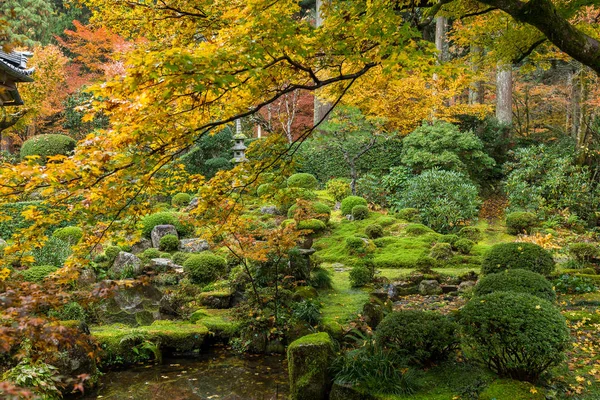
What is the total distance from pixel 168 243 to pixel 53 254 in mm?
2782

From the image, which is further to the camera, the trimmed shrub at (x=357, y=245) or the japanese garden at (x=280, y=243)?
the trimmed shrub at (x=357, y=245)

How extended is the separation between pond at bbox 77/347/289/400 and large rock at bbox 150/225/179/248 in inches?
239

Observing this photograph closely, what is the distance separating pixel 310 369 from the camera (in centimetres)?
523

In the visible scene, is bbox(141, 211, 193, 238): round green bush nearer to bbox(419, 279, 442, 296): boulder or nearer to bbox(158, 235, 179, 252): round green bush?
bbox(158, 235, 179, 252): round green bush

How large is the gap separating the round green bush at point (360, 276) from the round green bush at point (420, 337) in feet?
13.3

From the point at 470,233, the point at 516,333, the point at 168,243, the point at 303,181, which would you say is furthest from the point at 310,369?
the point at 303,181

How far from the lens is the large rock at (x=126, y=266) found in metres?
10.2

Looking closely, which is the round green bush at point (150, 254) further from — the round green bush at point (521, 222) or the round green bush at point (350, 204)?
the round green bush at point (521, 222)

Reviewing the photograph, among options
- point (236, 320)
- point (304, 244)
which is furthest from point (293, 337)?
point (304, 244)

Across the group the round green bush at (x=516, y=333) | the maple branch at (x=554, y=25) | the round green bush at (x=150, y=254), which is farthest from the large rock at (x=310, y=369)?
the round green bush at (x=150, y=254)

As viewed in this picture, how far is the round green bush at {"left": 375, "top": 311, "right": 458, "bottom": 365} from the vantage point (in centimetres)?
504

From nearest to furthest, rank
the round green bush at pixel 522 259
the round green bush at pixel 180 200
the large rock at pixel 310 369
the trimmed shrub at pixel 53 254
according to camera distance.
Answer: the large rock at pixel 310 369
the round green bush at pixel 522 259
the trimmed shrub at pixel 53 254
the round green bush at pixel 180 200

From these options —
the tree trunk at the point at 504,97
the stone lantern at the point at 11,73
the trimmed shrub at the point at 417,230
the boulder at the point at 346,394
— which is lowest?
the boulder at the point at 346,394

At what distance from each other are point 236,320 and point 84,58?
20167mm
